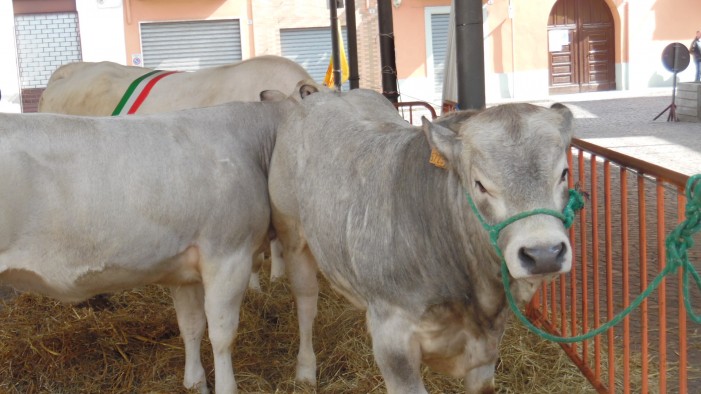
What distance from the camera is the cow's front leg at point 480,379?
360 centimetres

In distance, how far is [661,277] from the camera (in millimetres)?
3000

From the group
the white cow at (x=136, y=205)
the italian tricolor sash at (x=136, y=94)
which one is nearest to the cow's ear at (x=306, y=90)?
the white cow at (x=136, y=205)

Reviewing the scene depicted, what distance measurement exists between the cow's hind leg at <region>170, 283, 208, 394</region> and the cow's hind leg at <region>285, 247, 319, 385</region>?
50cm

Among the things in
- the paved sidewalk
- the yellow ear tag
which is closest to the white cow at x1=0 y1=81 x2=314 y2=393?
the yellow ear tag

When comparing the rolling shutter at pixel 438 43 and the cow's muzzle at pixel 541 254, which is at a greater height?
the rolling shutter at pixel 438 43

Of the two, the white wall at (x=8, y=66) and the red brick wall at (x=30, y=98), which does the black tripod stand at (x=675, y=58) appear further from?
the white wall at (x=8, y=66)

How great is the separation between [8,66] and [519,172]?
85.1ft

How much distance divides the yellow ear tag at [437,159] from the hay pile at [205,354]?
169cm

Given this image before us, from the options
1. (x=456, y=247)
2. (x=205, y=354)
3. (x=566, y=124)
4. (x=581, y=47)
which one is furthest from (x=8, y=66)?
(x=566, y=124)

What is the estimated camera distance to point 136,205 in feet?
13.6

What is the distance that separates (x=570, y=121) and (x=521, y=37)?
25396mm

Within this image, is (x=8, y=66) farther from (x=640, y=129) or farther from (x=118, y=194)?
(x=118, y=194)

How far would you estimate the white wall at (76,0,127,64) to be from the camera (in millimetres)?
26172

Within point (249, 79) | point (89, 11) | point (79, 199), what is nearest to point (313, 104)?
point (79, 199)
